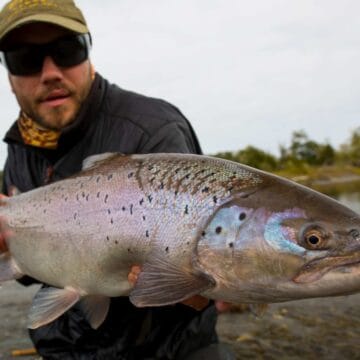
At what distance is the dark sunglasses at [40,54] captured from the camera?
370 centimetres

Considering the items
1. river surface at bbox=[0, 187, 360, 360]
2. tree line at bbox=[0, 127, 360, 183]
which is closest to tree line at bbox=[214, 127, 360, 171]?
tree line at bbox=[0, 127, 360, 183]

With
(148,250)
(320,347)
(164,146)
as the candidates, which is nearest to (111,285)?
(148,250)

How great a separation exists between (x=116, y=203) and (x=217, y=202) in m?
0.63

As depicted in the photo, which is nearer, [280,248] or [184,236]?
[280,248]

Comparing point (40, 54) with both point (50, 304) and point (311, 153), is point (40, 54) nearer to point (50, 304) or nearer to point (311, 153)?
point (50, 304)

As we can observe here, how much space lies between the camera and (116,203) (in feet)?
8.91

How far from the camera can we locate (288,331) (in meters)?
6.46

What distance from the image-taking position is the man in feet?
11.6

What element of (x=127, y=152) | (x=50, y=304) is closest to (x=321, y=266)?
(x=50, y=304)

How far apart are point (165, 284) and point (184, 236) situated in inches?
9.5

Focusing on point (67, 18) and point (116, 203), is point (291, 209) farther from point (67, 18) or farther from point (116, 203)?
point (67, 18)

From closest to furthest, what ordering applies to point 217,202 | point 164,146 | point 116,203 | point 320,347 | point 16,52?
point 217,202
point 116,203
point 164,146
point 16,52
point 320,347

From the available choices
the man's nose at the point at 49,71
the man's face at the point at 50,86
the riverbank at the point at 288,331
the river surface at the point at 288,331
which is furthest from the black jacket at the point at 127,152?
the river surface at the point at 288,331

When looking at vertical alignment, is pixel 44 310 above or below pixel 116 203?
below
